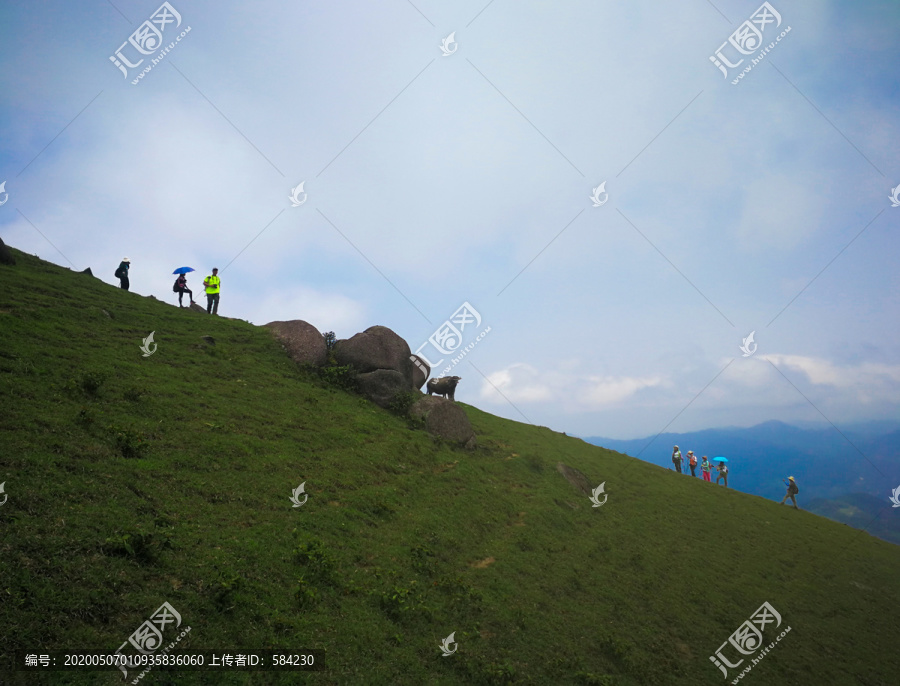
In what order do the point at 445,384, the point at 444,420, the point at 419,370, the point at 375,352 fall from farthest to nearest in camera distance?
the point at 445,384, the point at 419,370, the point at 375,352, the point at 444,420

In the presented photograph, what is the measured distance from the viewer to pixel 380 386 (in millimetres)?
28188

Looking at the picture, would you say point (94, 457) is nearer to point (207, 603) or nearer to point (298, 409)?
point (207, 603)

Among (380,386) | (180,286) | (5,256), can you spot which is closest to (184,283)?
(180,286)

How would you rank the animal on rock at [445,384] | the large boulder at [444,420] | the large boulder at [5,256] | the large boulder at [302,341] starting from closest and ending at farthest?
the large boulder at [5,256]
the large boulder at [444,420]
the large boulder at [302,341]
the animal on rock at [445,384]

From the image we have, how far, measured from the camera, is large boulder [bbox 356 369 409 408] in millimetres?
27938

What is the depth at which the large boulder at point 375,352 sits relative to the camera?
29.2 metres

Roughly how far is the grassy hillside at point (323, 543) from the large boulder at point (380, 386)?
109cm

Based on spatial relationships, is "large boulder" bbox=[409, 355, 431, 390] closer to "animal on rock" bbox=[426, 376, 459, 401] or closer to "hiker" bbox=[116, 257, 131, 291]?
"animal on rock" bbox=[426, 376, 459, 401]

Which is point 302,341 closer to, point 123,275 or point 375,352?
point 375,352

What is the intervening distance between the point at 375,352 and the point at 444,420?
6.12 m

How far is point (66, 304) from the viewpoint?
23.2 meters

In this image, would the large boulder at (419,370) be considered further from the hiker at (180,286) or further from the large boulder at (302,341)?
the hiker at (180,286)

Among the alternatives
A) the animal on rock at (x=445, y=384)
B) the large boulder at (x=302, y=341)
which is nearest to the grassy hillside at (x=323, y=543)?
the large boulder at (x=302, y=341)

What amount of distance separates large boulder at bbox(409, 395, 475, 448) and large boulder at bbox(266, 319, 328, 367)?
6.68m
